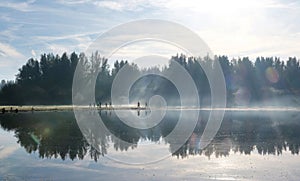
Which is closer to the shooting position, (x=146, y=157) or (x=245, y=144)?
(x=146, y=157)

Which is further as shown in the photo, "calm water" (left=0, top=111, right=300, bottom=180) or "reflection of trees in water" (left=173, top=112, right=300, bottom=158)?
"reflection of trees in water" (left=173, top=112, right=300, bottom=158)

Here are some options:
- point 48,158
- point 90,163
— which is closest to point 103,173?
point 90,163

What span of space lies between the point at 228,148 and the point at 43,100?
438 feet

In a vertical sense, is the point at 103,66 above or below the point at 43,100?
above

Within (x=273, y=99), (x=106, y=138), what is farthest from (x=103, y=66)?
(x=106, y=138)

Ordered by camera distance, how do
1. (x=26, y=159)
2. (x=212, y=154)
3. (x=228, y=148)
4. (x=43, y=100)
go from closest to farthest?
(x=26, y=159) → (x=212, y=154) → (x=228, y=148) → (x=43, y=100)

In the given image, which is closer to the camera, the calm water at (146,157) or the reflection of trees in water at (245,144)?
the calm water at (146,157)

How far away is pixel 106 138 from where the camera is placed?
42.1 m

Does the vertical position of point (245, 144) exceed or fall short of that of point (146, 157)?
it exceeds it

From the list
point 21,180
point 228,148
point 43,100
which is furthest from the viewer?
point 43,100

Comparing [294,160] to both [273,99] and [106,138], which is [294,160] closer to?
[106,138]

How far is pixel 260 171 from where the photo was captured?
80.8 feet

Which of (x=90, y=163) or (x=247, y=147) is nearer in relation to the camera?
(x=90, y=163)

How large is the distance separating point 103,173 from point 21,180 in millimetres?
4851
